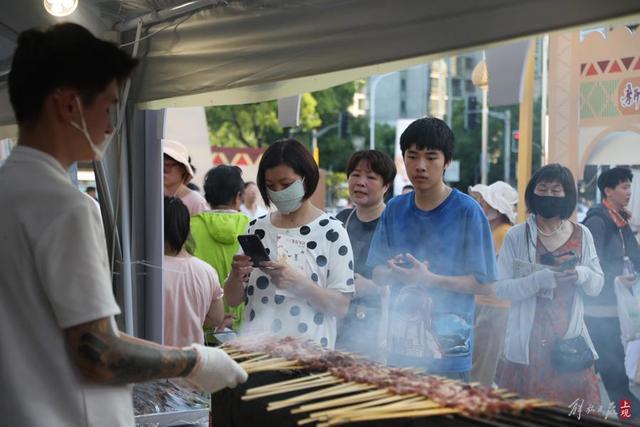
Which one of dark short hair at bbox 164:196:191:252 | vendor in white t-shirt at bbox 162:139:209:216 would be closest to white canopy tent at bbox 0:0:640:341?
dark short hair at bbox 164:196:191:252

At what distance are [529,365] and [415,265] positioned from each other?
1286 millimetres

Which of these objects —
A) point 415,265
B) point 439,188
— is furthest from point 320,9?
point 415,265

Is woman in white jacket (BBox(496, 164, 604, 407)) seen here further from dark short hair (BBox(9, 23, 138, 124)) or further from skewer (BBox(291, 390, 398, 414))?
dark short hair (BBox(9, 23, 138, 124))

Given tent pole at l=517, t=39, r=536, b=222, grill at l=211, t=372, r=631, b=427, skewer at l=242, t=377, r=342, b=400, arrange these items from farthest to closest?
tent pole at l=517, t=39, r=536, b=222, skewer at l=242, t=377, r=342, b=400, grill at l=211, t=372, r=631, b=427

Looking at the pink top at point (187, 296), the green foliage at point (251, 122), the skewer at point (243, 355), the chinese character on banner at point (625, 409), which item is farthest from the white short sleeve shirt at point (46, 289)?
the green foliage at point (251, 122)

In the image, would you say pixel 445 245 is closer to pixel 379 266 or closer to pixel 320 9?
pixel 379 266

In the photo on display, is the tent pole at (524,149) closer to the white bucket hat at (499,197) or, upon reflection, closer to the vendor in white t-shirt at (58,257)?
the white bucket hat at (499,197)

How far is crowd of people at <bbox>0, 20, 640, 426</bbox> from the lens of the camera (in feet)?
6.63

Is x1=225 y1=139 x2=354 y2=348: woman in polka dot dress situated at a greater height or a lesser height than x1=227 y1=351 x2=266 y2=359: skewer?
greater

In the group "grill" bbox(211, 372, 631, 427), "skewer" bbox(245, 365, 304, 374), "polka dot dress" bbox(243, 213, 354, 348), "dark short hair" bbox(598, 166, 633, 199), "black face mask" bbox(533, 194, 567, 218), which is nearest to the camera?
"grill" bbox(211, 372, 631, 427)

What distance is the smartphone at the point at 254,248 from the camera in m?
3.73

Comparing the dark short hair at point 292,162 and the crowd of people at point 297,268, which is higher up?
the dark short hair at point 292,162

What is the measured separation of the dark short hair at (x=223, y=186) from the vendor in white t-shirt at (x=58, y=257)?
381cm

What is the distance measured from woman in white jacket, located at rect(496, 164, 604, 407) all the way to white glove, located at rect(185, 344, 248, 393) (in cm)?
254
